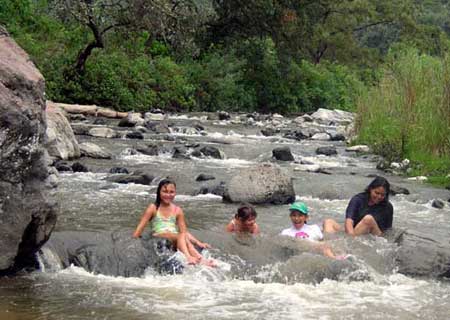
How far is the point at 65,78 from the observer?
979 inches

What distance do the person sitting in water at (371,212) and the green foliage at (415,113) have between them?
211 inches

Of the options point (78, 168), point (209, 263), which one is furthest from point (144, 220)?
point (78, 168)

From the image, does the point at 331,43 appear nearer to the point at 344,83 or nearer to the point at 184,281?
Result: the point at 344,83

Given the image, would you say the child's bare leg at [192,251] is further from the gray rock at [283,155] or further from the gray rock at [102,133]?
the gray rock at [102,133]

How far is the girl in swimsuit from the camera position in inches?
283

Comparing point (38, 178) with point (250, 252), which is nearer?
point (38, 178)

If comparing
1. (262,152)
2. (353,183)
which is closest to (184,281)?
(353,183)

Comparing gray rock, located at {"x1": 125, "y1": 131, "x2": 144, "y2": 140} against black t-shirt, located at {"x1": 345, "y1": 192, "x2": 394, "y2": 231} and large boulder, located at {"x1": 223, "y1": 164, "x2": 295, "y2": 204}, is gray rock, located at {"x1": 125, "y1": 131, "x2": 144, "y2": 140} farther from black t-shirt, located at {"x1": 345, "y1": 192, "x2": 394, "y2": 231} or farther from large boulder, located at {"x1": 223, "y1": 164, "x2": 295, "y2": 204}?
black t-shirt, located at {"x1": 345, "y1": 192, "x2": 394, "y2": 231}

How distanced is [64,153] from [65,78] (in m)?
11.2

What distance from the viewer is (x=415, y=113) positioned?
47.4 ft

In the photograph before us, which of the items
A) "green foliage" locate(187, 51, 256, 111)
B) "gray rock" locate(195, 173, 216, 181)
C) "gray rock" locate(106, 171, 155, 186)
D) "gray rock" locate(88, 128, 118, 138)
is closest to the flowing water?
"gray rock" locate(106, 171, 155, 186)

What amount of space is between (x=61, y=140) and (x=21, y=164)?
8.55 metres

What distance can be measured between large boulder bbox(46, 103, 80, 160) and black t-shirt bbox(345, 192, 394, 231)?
6.86 meters

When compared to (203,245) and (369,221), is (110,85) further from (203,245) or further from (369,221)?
(203,245)
